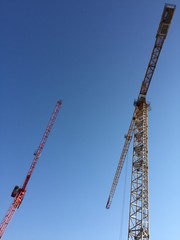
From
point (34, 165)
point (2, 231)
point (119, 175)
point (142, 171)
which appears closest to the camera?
point (142, 171)

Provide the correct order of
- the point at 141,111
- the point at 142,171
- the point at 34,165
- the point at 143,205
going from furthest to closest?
1. the point at 34,165
2. the point at 141,111
3. the point at 142,171
4. the point at 143,205

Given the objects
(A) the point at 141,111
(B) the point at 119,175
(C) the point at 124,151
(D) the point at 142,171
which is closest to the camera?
(D) the point at 142,171

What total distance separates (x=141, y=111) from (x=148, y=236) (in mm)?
17455

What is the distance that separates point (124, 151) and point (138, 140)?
33.2ft

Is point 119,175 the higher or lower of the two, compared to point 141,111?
lower

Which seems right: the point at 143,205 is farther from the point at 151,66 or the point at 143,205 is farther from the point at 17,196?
the point at 17,196

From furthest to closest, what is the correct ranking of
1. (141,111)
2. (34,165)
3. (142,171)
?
(34,165) < (141,111) < (142,171)

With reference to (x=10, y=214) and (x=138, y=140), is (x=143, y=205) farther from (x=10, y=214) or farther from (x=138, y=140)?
(x=10, y=214)

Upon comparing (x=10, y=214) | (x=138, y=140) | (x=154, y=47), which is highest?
(x=154, y=47)

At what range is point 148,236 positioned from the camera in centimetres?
2756

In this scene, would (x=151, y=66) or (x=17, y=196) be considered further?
(x=17, y=196)

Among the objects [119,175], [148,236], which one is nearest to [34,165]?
[119,175]

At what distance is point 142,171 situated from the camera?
32.2 metres

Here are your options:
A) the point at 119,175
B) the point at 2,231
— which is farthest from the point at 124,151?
the point at 2,231
